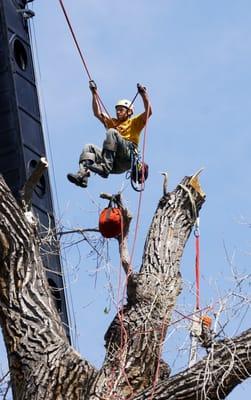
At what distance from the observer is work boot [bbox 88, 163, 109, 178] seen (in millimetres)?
13625

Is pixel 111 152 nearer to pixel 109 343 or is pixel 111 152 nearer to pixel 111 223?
pixel 111 223

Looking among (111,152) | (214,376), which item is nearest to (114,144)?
(111,152)

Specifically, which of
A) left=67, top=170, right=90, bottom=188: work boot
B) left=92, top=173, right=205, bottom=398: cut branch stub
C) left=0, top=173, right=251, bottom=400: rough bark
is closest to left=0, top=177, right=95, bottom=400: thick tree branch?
left=0, top=173, right=251, bottom=400: rough bark

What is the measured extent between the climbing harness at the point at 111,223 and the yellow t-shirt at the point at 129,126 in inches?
65.0

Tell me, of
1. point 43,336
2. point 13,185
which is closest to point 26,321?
point 43,336

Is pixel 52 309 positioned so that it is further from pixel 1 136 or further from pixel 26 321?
pixel 1 136

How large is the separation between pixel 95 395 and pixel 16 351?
2.10 feet

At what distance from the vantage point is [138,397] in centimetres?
1052

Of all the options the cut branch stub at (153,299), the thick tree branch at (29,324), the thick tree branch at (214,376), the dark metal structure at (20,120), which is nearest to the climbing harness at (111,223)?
the cut branch stub at (153,299)

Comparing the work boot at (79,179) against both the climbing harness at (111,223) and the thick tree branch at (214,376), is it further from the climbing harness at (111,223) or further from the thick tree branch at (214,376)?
the thick tree branch at (214,376)

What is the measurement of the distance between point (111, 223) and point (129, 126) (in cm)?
187

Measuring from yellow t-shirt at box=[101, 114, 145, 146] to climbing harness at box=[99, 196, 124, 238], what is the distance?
5.42ft

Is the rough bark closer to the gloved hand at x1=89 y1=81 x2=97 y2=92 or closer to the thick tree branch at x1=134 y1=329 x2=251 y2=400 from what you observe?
the thick tree branch at x1=134 y1=329 x2=251 y2=400

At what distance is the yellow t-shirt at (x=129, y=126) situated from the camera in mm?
13812
